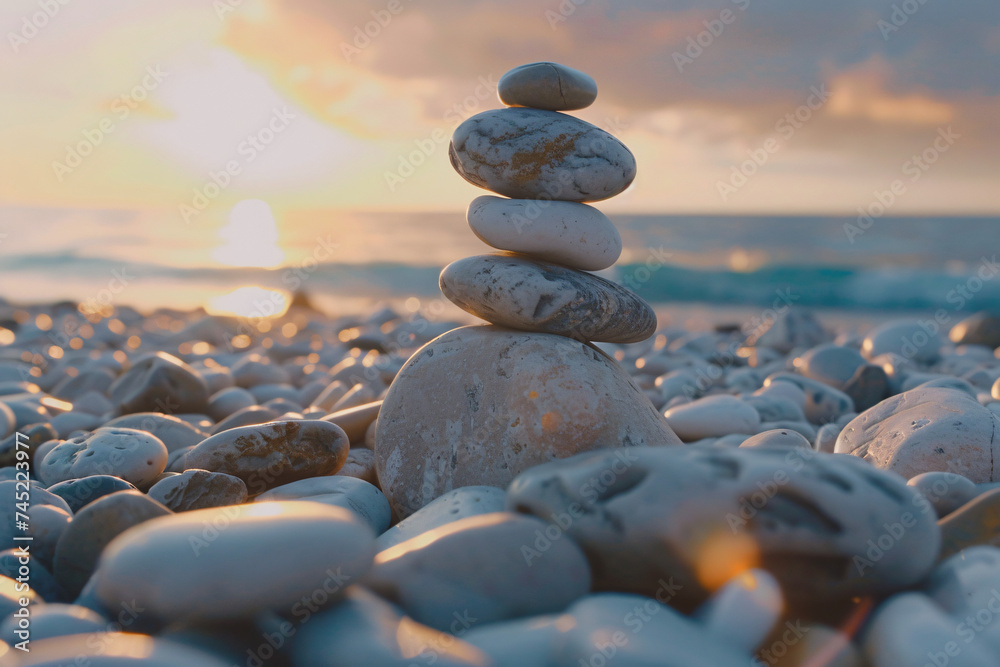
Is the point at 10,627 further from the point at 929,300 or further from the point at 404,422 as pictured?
the point at 929,300

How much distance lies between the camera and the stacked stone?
9.74 ft

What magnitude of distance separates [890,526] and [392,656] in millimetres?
1189

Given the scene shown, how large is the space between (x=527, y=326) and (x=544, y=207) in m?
0.50

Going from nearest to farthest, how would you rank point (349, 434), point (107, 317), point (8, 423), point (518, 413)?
point (518, 413) < point (349, 434) < point (8, 423) < point (107, 317)

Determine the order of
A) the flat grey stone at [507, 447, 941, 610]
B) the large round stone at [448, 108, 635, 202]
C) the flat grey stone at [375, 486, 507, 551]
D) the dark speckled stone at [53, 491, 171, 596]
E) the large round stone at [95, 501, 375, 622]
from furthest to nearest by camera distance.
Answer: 1. the large round stone at [448, 108, 635, 202]
2. the flat grey stone at [375, 486, 507, 551]
3. the dark speckled stone at [53, 491, 171, 596]
4. the flat grey stone at [507, 447, 941, 610]
5. the large round stone at [95, 501, 375, 622]

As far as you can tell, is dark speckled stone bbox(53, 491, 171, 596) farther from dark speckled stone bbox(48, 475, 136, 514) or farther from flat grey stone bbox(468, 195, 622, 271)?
flat grey stone bbox(468, 195, 622, 271)

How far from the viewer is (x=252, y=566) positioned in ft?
5.15

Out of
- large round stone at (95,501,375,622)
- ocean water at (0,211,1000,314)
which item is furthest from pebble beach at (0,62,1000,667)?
ocean water at (0,211,1000,314)

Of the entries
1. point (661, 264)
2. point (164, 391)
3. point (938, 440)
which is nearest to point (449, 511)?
point (938, 440)

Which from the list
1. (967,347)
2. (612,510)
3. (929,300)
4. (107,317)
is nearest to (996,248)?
(929,300)

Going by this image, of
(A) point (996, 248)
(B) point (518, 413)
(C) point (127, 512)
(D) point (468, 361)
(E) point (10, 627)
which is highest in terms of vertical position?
(A) point (996, 248)

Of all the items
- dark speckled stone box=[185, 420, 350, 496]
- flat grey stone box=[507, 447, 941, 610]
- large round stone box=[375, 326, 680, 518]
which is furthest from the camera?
dark speckled stone box=[185, 420, 350, 496]

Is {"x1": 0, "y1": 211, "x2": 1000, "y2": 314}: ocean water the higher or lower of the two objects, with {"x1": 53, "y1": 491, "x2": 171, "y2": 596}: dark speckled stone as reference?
higher

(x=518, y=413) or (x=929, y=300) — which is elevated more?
(x=929, y=300)
